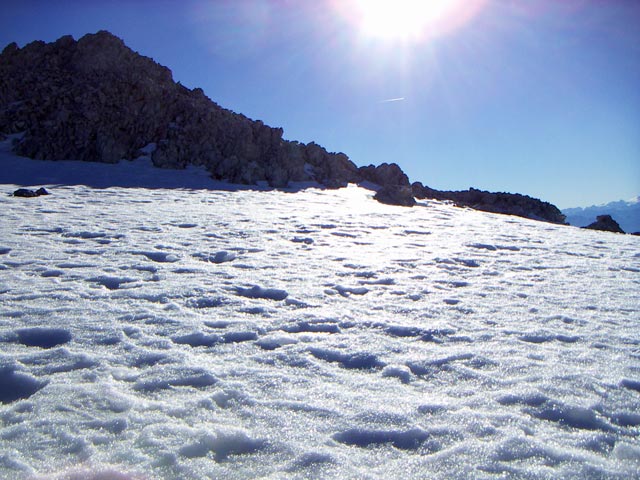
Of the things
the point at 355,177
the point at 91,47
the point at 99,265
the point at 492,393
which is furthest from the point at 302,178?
the point at 492,393

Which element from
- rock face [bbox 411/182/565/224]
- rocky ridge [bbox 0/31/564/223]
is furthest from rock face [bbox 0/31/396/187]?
rock face [bbox 411/182/565/224]

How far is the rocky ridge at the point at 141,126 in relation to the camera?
24.4 metres

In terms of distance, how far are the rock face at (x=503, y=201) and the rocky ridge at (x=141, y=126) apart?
0.24 feet

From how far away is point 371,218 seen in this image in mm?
14273

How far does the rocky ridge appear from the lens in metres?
24.4

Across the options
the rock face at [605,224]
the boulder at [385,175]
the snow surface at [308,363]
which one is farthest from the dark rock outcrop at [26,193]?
the rock face at [605,224]

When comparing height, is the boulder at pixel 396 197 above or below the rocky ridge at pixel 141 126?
below

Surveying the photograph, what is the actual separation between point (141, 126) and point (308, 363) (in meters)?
26.6

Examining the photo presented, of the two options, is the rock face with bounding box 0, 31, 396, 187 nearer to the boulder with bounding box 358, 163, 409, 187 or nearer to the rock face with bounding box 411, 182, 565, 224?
the boulder with bounding box 358, 163, 409, 187

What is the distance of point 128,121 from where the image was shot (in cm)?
2688

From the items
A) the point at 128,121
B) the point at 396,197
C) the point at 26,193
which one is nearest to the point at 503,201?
the point at 396,197

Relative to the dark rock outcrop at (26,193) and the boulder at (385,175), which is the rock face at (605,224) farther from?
the dark rock outcrop at (26,193)

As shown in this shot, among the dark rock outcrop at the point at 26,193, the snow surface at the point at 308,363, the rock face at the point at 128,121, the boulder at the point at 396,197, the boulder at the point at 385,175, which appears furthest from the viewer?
the boulder at the point at 385,175

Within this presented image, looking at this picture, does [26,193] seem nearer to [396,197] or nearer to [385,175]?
[396,197]
